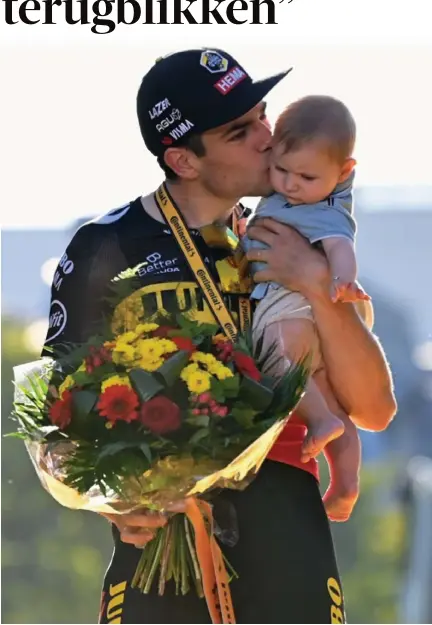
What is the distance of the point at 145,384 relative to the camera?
4.53m

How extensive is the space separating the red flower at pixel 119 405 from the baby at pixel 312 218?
576mm

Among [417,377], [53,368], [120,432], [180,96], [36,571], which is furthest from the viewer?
[417,377]

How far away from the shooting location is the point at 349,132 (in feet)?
16.8

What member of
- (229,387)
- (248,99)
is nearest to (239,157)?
(248,99)

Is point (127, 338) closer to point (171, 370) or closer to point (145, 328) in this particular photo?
point (145, 328)

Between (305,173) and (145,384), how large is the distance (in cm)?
96

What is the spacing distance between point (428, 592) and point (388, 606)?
0.69 m

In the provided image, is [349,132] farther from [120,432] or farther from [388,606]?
[388,606]

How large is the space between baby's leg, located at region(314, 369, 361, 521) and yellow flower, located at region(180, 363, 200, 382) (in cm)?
87

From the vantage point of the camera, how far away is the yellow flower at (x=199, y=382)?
4.53m

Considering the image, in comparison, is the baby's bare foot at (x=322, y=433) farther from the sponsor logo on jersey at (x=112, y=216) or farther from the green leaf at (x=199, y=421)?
the sponsor logo on jersey at (x=112, y=216)

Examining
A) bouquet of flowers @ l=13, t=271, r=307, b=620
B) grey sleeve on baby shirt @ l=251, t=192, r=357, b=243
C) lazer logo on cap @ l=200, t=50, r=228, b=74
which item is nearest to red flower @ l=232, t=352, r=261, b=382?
bouquet of flowers @ l=13, t=271, r=307, b=620

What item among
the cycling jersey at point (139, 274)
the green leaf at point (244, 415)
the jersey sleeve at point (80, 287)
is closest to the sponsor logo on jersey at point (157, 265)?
the cycling jersey at point (139, 274)

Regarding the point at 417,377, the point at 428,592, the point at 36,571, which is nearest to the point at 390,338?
the point at 417,377
